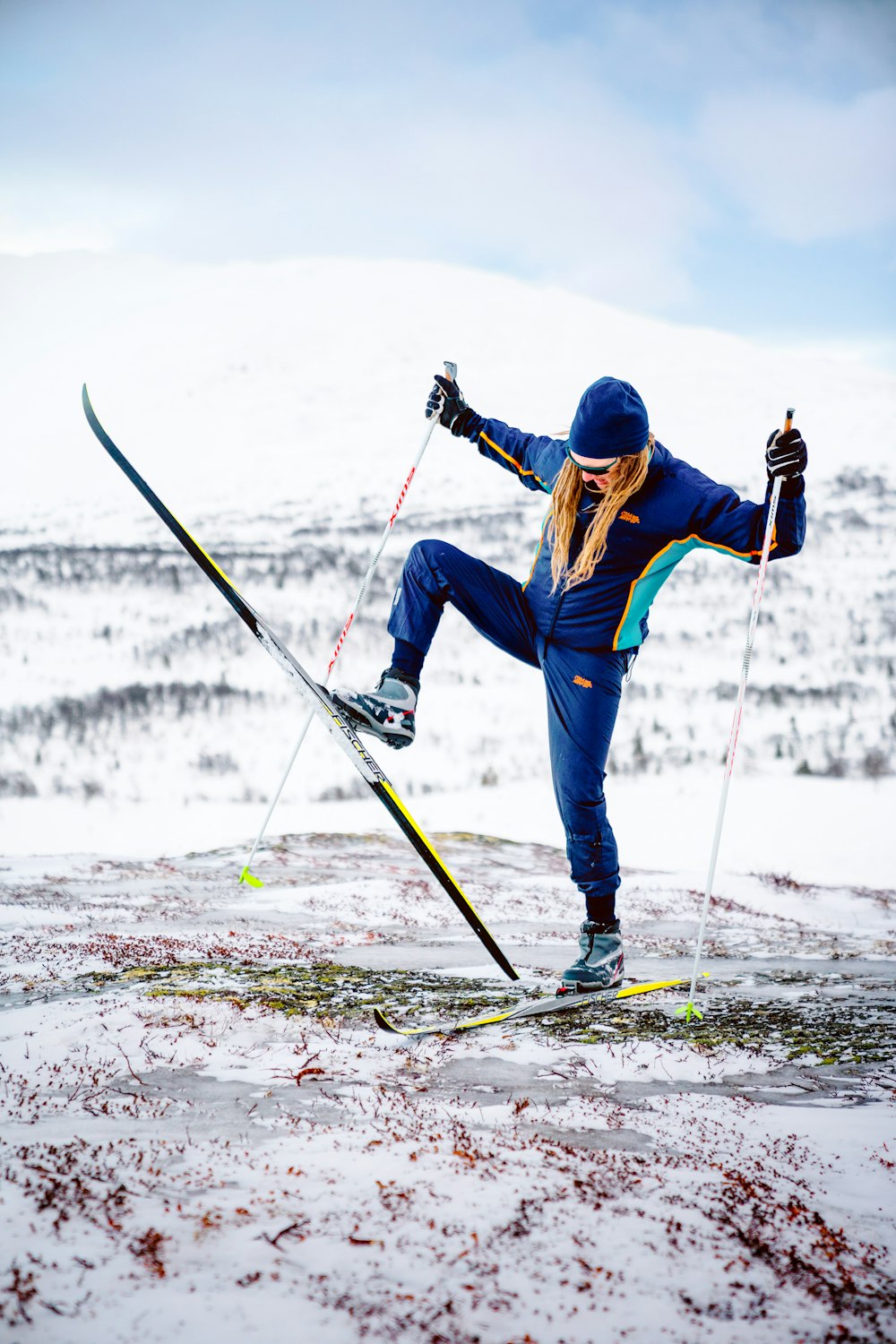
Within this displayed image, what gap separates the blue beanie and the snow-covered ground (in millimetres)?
2497

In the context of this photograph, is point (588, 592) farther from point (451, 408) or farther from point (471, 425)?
point (451, 408)

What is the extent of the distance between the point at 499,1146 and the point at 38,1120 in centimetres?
133

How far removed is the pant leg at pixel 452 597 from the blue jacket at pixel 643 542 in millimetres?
109

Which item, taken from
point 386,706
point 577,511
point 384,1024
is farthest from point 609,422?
point 384,1024

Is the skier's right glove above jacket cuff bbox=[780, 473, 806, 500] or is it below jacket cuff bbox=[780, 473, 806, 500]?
above

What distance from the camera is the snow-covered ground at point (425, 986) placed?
205 centimetres

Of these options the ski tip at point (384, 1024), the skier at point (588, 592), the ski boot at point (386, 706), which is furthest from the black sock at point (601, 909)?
the ski tip at point (384, 1024)

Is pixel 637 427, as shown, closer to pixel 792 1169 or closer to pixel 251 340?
pixel 792 1169

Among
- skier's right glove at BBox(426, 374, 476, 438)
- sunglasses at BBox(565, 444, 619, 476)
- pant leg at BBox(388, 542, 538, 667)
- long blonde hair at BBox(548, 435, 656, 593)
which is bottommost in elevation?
pant leg at BBox(388, 542, 538, 667)

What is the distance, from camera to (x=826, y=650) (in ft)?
70.0

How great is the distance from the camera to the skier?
4.18m

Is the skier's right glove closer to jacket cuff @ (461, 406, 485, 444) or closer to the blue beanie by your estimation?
jacket cuff @ (461, 406, 485, 444)

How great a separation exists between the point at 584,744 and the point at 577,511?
3.64 feet

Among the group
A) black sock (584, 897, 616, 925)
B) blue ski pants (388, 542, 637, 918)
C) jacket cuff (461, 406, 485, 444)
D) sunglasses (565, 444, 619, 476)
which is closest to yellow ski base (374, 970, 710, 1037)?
black sock (584, 897, 616, 925)
